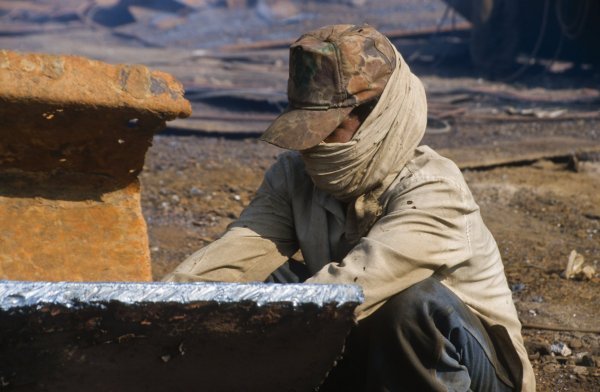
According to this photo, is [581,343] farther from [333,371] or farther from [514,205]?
[514,205]

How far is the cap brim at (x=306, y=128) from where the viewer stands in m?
2.60

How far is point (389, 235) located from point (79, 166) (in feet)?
5.31

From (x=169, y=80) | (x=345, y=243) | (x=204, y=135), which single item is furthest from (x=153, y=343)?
(x=204, y=135)

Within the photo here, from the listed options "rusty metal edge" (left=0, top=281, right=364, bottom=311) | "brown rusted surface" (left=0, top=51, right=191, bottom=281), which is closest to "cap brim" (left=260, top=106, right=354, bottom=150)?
"rusty metal edge" (left=0, top=281, right=364, bottom=311)

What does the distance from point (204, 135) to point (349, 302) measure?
246 inches

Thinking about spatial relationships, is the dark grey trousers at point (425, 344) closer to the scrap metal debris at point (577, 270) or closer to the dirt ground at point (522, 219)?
the dirt ground at point (522, 219)

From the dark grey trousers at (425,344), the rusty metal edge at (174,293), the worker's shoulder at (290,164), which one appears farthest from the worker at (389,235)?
the rusty metal edge at (174,293)

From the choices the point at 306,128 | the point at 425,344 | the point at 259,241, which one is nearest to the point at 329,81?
the point at 306,128

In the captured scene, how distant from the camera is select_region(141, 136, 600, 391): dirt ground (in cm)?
372

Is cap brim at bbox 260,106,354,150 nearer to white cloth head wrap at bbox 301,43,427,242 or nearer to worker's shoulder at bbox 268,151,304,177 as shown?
white cloth head wrap at bbox 301,43,427,242

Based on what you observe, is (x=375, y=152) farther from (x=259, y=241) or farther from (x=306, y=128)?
(x=259, y=241)

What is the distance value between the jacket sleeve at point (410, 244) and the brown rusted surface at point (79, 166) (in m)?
1.12

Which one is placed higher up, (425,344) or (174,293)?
(174,293)

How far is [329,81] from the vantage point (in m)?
2.62
